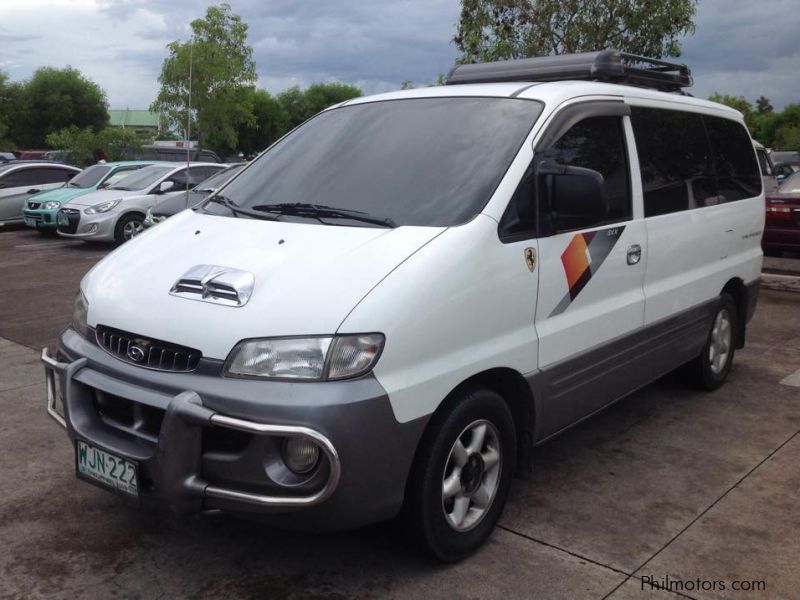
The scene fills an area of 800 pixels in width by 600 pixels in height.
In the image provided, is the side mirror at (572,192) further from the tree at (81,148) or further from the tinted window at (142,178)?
the tree at (81,148)

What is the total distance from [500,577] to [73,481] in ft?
7.28

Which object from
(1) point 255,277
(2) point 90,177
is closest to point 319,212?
(1) point 255,277

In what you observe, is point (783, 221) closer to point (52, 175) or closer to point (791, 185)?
point (791, 185)

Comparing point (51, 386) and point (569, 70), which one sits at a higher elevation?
point (569, 70)

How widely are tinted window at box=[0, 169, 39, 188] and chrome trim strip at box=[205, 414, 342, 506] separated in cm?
1682

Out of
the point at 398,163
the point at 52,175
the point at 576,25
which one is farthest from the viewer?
the point at 52,175

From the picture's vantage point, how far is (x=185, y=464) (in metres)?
2.82

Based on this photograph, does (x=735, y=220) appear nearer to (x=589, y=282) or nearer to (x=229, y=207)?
(x=589, y=282)

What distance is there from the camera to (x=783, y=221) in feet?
33.4

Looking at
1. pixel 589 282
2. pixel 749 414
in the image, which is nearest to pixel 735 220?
pixel 749 414

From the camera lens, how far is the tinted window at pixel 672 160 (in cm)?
445

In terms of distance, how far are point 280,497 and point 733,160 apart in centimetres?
422

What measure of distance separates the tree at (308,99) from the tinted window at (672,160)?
68.8 metres

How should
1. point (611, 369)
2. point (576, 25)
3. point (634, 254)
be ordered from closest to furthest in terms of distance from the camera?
point (611, 369), point (634, 254), point (576, 25)
